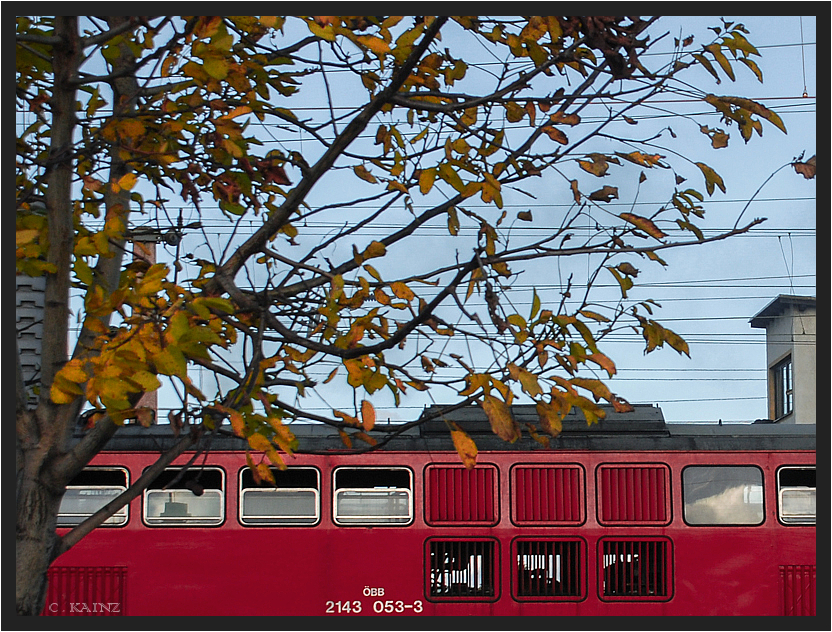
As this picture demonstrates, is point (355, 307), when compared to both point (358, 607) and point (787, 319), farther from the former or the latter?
point (787, 319)

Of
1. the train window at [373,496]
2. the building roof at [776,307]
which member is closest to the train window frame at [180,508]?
the train window at [373,496]

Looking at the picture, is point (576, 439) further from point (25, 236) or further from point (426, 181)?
point (25, 236)

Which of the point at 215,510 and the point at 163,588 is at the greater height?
the point at 215,510

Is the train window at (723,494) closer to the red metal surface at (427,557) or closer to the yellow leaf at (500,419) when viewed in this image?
A: the red metal surface at (427,557)

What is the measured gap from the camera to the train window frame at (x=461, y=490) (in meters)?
9.34

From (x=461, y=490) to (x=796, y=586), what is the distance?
3662mm

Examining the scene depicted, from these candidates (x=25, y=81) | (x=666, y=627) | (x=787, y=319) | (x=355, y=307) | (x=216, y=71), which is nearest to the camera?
(x=216, y=71)

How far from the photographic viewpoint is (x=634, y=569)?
9305 mm

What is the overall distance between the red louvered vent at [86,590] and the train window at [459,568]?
327 cm

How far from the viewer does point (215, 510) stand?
9383mm

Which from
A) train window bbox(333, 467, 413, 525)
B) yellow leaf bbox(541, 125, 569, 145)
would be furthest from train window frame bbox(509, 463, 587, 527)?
yellow leaf bbox(541, 125, 569, 145)

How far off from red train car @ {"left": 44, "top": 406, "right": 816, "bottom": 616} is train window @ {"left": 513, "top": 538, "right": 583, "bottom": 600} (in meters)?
0.01

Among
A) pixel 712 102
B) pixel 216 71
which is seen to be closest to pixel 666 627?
pixel 712 102

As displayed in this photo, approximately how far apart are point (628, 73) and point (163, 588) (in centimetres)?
742
